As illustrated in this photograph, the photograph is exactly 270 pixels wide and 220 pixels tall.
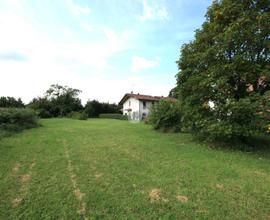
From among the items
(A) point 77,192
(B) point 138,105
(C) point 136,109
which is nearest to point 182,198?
(A) point 77,192

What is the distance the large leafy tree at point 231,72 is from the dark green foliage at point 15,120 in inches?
443

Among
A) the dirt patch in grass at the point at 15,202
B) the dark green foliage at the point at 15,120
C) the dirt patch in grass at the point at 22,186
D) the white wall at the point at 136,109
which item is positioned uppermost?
the white wall at the point at 136,109

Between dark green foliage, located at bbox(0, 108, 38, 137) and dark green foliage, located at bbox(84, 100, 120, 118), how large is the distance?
81.7 ft

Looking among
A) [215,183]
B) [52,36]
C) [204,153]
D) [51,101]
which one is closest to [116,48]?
[52,36]

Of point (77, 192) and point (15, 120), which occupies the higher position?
point (15, 120)

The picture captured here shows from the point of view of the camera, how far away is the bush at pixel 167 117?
1658 centimetres

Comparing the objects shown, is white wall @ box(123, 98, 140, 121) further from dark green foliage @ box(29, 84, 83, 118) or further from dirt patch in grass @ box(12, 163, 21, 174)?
dirt patch in grass @ box(12, 163, 21, 174)

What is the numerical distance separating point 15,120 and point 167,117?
11.1 meters

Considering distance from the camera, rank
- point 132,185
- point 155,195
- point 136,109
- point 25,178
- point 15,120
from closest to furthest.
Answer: point 155,195 < point 132,185 < point 25,178 < point 15,120 < point 136,109

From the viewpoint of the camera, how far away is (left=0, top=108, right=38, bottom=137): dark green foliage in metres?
14.4

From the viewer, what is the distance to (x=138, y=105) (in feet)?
125

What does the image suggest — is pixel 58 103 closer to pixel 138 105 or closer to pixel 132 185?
pixel 138 105

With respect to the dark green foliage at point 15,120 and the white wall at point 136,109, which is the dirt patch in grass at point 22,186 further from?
the white wall at point 136,109

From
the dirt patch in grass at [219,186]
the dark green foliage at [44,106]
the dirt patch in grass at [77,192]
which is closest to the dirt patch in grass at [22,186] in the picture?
the dirt patch in grass at [77,192]
